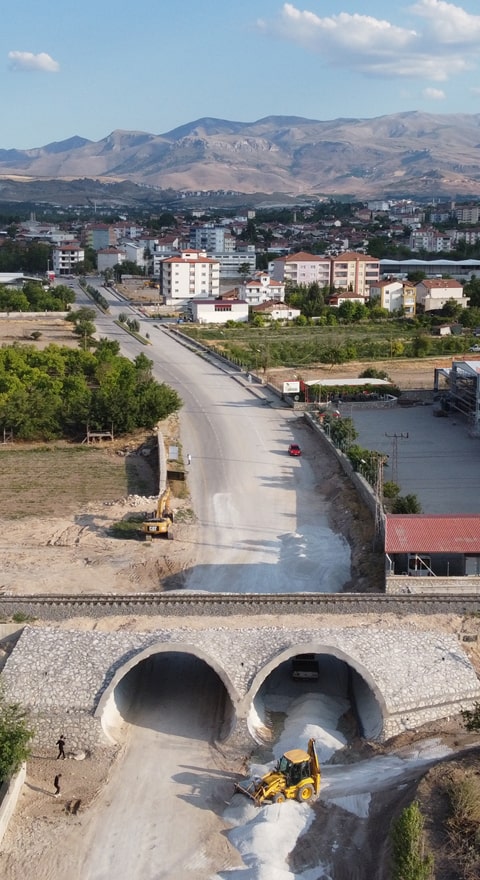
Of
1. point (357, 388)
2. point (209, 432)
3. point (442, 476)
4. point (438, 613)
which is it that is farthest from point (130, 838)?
point (357, 388)

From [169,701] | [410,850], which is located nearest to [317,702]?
[169,701]

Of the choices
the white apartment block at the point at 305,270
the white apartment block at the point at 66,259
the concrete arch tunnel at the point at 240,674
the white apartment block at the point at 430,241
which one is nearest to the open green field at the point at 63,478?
the concrete arch tunnel at the point at 240,674

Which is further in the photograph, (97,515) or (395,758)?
(97,515)

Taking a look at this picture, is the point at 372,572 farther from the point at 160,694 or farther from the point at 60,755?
the point at 60,755

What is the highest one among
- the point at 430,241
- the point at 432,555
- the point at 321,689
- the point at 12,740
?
the point at 430,241

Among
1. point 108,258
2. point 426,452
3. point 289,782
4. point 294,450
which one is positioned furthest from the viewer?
point 108,258

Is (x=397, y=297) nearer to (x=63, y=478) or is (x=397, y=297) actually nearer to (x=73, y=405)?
(x=73, y=405)

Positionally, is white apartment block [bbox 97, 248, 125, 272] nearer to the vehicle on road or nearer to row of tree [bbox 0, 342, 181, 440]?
row of tree [bbox 0, 342, 181, 440]
